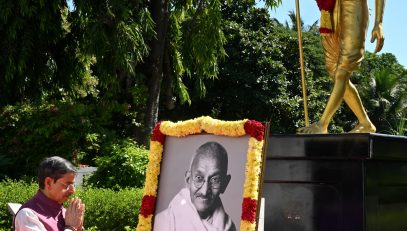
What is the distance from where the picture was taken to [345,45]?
563 centimetres

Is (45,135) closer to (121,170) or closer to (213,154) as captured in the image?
(121,170)

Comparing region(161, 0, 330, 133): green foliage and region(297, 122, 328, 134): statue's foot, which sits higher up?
region(161, 0, 330, 133): green foliage

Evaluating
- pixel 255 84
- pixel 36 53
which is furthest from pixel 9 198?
pixel 255 84

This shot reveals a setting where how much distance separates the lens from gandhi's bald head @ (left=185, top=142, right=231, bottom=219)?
3.95 metres

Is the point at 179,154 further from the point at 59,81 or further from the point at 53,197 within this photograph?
the point at 59,81

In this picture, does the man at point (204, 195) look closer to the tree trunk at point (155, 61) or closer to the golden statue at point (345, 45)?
the golden statue at point (345, 45)

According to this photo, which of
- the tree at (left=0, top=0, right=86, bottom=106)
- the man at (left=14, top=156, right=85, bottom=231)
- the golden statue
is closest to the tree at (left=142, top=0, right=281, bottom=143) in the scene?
the tree at (left=0, top=0, right=86, bottom=106)

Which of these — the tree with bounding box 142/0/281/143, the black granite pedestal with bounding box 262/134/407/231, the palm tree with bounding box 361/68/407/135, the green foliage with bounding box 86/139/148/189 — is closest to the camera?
the black granite pedestal with bounding box 262/134/407/231

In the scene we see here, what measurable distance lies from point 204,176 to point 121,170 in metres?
7.13

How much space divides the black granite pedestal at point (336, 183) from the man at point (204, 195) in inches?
56.7

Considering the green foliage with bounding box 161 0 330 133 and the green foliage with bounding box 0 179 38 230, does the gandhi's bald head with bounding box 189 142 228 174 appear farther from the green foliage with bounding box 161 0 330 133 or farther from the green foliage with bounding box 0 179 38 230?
the green foliage with bounding box 161 0 330 133

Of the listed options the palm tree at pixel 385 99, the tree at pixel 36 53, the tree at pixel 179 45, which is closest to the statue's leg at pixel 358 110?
the tree at pixel 36 53

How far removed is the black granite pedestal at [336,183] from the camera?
4887mm

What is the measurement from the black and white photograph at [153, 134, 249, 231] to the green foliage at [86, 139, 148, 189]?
21.0 ft
